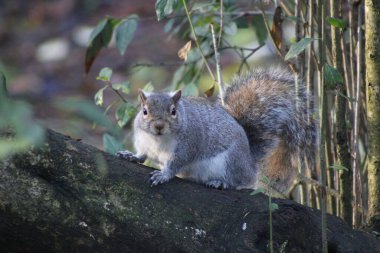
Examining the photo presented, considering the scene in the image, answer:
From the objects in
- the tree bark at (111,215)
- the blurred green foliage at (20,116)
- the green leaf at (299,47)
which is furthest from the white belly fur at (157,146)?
the blurred green foliage at (20,116)

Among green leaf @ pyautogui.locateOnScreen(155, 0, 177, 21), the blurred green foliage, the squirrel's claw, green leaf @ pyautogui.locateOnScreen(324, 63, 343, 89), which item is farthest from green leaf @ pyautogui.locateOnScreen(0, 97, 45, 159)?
the squirrel's claw

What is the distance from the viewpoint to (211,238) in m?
1.48

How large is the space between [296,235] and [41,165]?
2.09ft

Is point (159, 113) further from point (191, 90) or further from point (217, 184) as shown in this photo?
point (191, 90)

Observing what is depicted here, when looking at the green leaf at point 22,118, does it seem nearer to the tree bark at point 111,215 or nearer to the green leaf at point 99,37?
the tree bark at point 111,215

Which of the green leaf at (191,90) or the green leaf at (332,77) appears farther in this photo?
the green leaf at (191,90)

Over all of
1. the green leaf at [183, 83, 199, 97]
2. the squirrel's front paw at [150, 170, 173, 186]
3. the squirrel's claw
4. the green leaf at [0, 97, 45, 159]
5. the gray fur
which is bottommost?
the squirrel's claw

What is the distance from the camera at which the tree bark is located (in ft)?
4.66

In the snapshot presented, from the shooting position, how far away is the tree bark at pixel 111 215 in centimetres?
142

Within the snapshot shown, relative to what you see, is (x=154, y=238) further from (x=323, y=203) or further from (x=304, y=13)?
(x=304, y=13)

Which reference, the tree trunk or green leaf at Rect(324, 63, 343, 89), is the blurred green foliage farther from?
the tree trunk

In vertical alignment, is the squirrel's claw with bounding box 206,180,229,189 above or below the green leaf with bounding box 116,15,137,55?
below

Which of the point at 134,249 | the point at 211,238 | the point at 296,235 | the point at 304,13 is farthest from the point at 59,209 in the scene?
the point at 304,13

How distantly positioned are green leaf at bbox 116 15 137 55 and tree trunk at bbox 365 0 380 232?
82 cm
